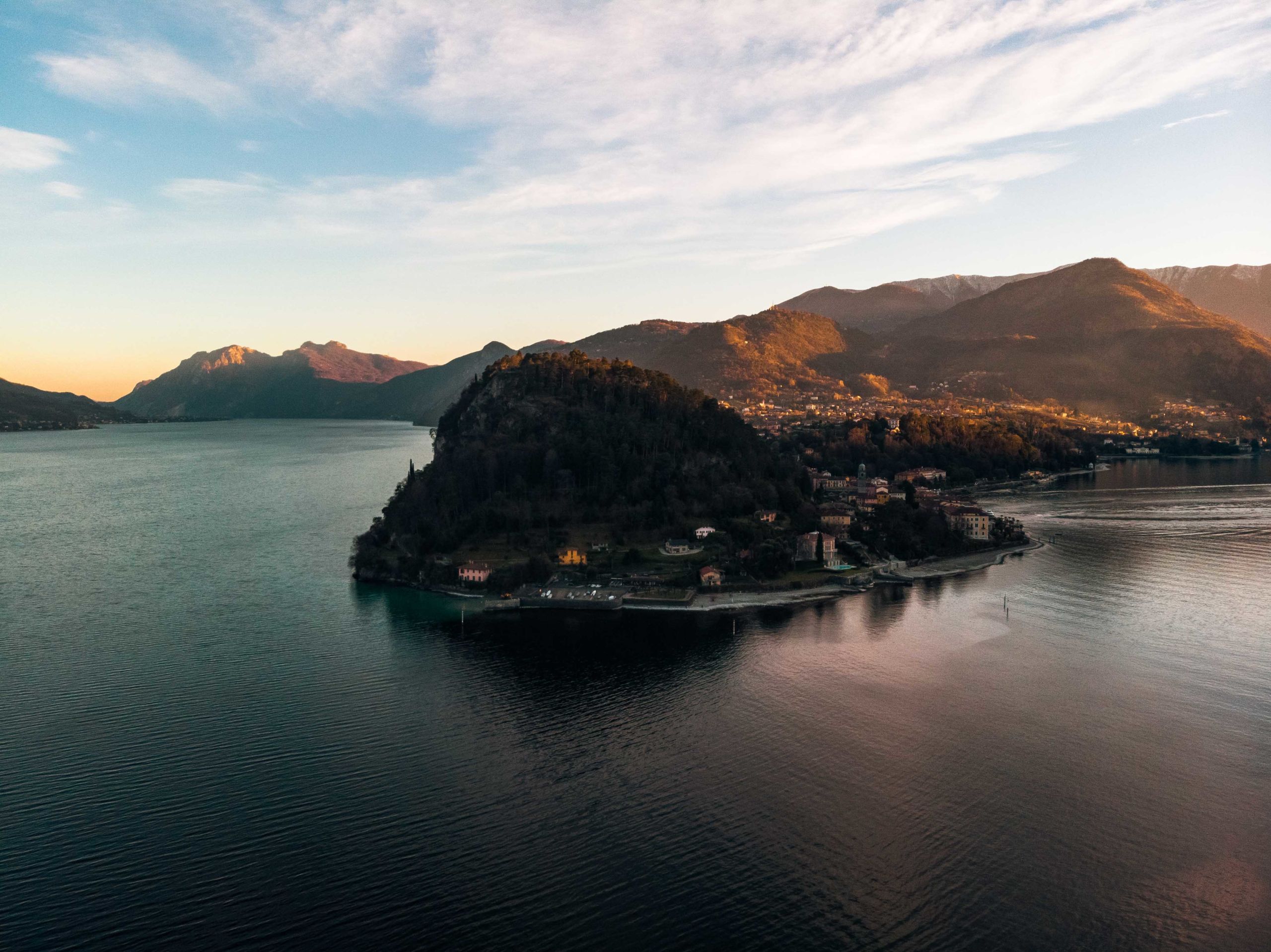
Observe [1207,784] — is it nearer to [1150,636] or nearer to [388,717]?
[1150,636]

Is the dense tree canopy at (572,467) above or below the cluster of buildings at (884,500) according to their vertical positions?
above

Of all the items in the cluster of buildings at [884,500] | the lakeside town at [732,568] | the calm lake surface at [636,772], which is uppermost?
the cluster of buildings at [884,500]

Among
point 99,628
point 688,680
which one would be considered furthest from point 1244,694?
point 99,628

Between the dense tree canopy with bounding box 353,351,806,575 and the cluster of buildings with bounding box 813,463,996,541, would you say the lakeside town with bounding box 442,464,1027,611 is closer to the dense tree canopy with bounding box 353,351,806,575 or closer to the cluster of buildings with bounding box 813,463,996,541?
the cluster of buildings with bounding box 813,463,996,541

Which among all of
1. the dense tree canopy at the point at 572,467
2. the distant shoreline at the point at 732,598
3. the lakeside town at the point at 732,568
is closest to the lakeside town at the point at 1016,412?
the dense tree canopy at the point at 572,467

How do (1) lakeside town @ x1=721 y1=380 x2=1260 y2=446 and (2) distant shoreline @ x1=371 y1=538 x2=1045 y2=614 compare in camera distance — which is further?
(1) lakeside town @ x1=721 y1=380 x2=1260 y2=446

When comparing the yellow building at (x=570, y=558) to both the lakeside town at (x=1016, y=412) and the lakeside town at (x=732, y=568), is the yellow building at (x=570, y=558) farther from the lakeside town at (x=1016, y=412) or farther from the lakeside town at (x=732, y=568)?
the lakeside town at (x=1016, y=412)

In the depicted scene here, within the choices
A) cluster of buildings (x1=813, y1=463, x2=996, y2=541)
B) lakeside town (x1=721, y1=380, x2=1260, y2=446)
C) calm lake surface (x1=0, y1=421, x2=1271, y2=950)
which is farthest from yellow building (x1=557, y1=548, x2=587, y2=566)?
lakeside town (x1=721, y1=380, x2=1260, y2=446)
